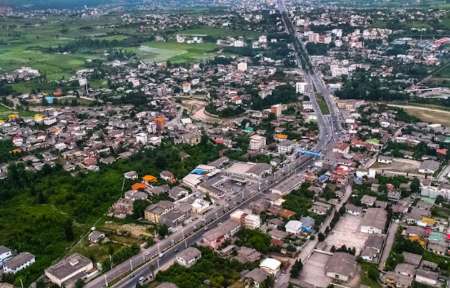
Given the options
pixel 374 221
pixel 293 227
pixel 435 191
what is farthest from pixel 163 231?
pixel 435 191

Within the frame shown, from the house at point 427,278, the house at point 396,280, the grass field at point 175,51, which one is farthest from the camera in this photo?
the grass field at point 175,51

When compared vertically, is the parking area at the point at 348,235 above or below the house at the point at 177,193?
below

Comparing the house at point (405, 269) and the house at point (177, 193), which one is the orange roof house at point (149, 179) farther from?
the house at point (405, 269)

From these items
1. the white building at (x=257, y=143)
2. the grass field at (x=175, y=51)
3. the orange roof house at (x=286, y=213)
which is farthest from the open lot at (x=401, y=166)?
the grass field at (x=175, y=51)

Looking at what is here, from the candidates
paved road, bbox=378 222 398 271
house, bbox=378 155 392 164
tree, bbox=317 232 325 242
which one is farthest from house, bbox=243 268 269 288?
house, bbox=378 155 392 164

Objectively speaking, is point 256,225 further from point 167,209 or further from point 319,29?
point 319,29

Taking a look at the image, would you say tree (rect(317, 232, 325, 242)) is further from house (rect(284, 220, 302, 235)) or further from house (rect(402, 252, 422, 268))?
house (rect(402, 252, 422, 268))

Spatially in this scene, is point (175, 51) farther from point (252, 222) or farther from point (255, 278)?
point (255, 278)
